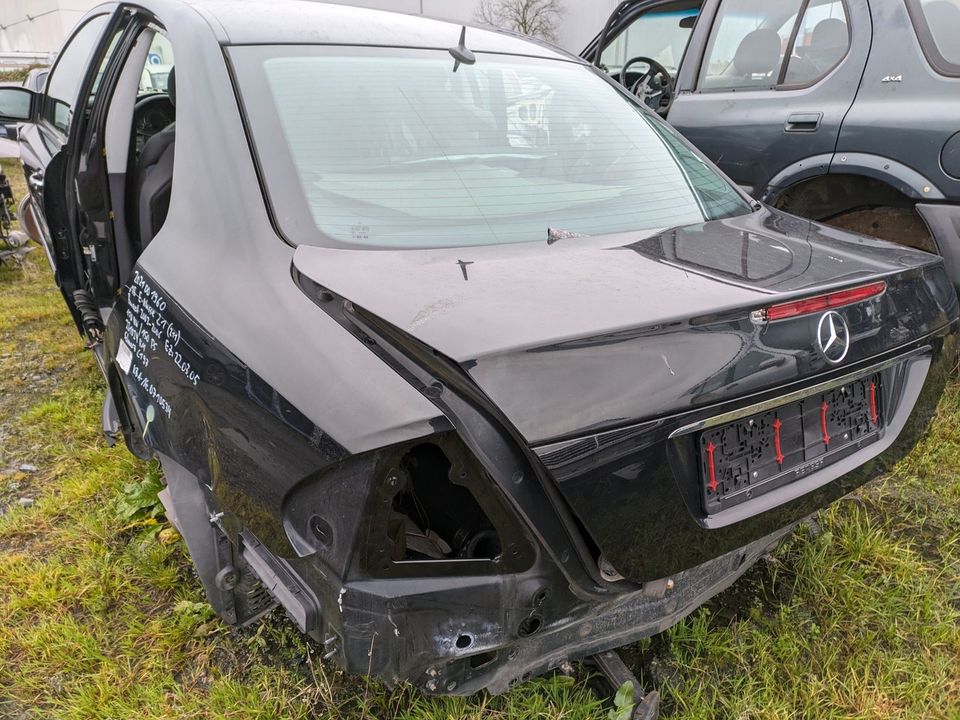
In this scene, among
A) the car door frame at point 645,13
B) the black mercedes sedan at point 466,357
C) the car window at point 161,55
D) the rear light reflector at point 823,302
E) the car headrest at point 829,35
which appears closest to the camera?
the black mercedes sedan at point 466,357

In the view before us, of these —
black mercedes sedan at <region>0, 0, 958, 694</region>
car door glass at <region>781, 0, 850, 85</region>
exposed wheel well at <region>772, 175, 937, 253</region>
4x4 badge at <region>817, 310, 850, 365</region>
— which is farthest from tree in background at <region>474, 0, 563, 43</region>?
4x4 badge at <region>817, 310, 850, 365</region>

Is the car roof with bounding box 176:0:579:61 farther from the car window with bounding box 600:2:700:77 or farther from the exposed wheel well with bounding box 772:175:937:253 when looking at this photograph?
the car window with bounding box 600:2:700:77

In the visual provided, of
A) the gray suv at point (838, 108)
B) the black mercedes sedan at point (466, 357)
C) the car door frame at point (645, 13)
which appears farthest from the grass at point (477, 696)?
the car door frame at point (645, 13)

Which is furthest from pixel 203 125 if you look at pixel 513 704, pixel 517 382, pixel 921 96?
pixel 921 96

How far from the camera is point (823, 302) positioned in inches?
56.4

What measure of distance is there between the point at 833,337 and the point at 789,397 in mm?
156

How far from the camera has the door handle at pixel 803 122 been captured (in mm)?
3225

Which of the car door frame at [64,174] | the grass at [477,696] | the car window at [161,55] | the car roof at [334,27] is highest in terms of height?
the car roof at [334,27]

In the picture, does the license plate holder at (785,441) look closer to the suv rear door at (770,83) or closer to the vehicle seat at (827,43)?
the suv rear door at (770,83)

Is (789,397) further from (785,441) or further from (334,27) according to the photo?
(334,27)

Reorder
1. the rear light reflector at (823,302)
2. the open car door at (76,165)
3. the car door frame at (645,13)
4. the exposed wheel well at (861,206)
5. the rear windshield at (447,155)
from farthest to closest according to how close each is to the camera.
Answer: the car door frame at (645,13) → the exposed wheel well at (861,206) → the open car door at (76,165) → the rear windshield at (447,155) → the rear light reflector at (823,302)

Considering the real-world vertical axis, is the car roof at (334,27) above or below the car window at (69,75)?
above

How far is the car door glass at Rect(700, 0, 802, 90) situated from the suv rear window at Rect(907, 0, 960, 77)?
0.55 metres

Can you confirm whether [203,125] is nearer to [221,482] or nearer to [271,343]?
[271,343]
